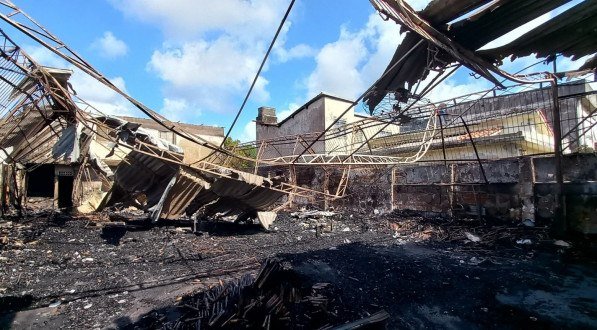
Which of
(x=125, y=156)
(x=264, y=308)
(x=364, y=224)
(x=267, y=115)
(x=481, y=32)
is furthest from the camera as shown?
(x=267, y=115)

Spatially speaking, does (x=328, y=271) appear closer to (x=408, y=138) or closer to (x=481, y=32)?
(x=481, y=32)

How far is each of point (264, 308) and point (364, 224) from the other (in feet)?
25.1

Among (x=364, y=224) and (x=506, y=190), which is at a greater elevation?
(x=506, y=190)

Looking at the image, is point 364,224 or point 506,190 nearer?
point 506,190

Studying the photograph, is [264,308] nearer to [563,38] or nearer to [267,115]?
[563,38]

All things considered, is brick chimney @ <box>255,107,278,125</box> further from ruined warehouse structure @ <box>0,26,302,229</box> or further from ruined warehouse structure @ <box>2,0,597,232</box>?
ruined warehouse structure @ <box>0,26,302,229</box>

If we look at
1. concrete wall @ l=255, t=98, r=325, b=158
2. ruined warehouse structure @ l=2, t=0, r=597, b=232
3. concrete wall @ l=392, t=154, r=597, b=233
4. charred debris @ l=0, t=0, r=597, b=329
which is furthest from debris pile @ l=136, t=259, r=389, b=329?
concrete wall @ l=255, t=98, r=325, b=158

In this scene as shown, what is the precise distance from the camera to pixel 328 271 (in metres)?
5.94

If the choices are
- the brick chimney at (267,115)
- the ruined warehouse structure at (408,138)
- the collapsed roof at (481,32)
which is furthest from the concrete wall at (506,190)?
the brick chimney at (267,115)

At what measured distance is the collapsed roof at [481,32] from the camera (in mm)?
2629

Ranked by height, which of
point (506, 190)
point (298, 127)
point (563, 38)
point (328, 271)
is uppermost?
point (298, 127)

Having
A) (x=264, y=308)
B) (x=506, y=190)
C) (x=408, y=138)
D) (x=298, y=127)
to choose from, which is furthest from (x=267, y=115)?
(x=264, y=308)

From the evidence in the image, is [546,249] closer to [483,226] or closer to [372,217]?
[483,226]

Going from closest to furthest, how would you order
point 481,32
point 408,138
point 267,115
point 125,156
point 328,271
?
point 481,32 < point 328,271 < point 125,156 < point 408,138 < point 267,115
